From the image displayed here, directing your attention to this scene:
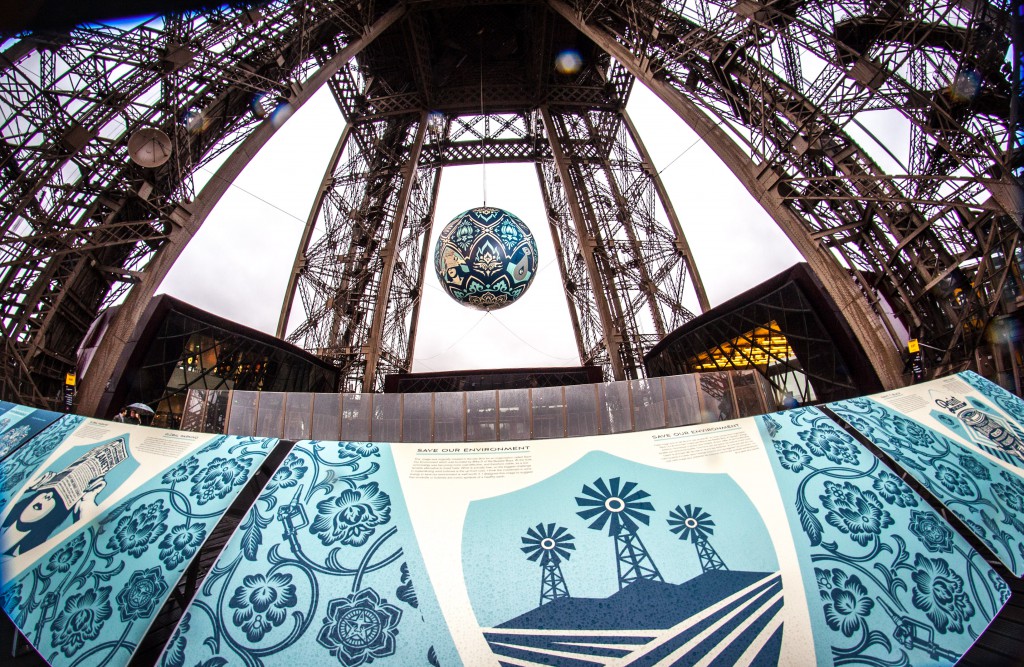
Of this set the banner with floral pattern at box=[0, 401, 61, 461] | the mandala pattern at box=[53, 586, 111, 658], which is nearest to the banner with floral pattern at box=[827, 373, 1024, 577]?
the mandala pattern at box=[53, 586, 111, 658]

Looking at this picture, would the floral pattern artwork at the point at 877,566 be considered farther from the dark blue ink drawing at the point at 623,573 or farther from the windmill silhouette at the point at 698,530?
the windmill silhouette at the point at 698,530

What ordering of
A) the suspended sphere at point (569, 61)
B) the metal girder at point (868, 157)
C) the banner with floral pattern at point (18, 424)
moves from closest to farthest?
the banner with floral pattern at point (18, 424)
the metal girder at point (868, 157)
the suspended sphere at point (569, 61)

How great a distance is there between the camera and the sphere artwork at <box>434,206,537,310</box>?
10172mm

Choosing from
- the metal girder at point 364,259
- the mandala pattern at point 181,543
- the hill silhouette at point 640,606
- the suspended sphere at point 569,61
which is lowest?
the hill silhouette at point 640,606

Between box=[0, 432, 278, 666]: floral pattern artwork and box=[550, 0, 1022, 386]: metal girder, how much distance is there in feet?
38.4

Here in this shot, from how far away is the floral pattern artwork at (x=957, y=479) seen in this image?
5.48 meters

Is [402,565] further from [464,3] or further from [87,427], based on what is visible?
[464,3]

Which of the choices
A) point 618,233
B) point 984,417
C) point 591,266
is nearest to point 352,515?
point 984,417

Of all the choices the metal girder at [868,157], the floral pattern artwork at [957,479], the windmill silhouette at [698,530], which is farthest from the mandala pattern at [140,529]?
the metal girder at [868,157]

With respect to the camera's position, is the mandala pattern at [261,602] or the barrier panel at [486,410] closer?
the mandala pattern at [261,602]

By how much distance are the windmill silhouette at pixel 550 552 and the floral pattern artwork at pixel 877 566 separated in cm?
245

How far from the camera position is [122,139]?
11.5 m

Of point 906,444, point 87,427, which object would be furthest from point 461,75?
point 906,444

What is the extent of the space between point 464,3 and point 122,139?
499 inches
